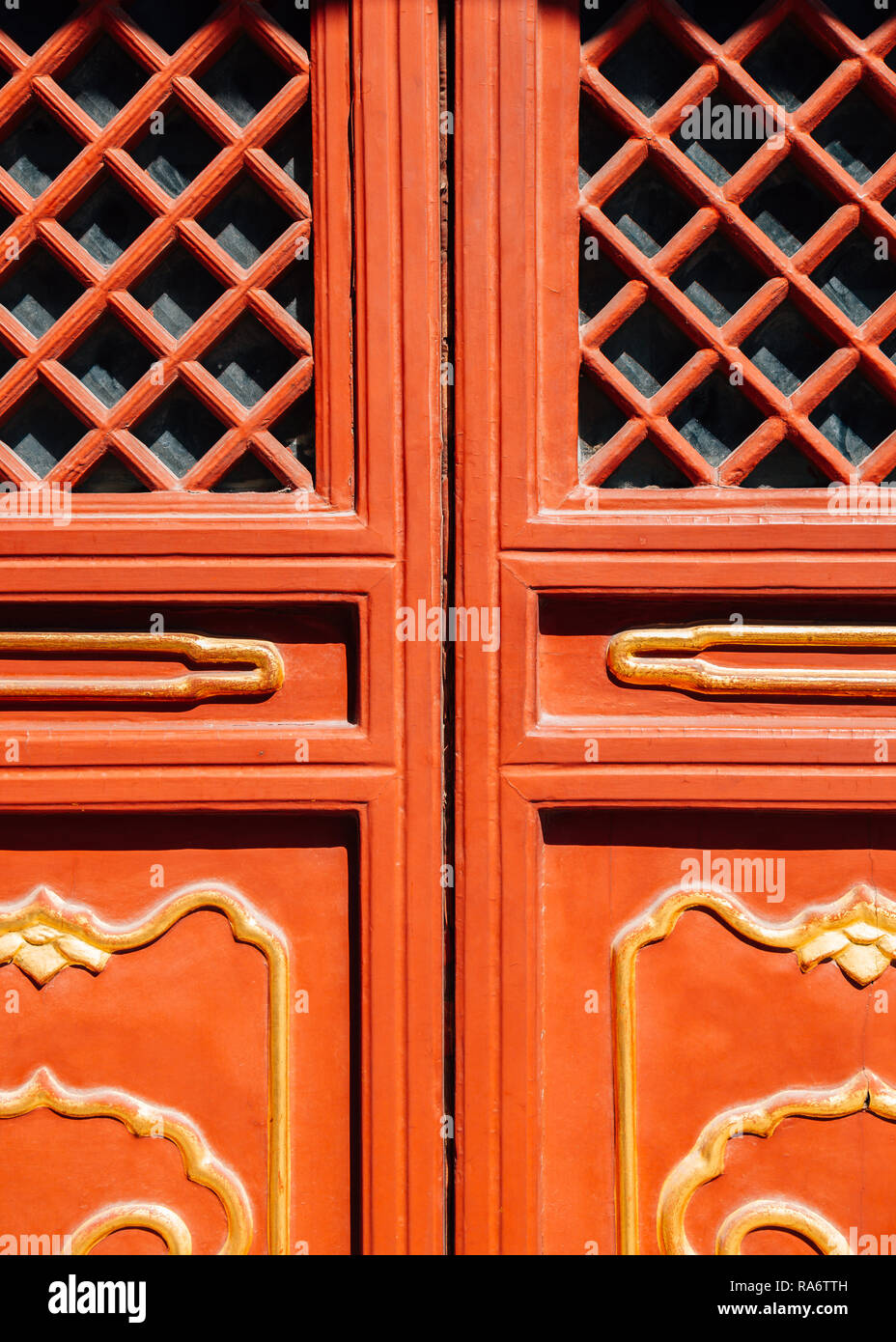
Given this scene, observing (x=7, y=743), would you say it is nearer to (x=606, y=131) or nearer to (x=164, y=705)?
(x=164, y=705)

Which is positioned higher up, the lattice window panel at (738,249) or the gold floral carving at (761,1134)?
the lattice window panel at (738,249)

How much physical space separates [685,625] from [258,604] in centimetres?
70

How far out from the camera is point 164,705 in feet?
5.21

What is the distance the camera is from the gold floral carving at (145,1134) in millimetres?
1585

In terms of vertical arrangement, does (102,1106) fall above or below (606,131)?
below

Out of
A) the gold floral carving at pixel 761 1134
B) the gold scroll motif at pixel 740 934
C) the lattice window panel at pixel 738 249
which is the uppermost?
the lattice window panel at pixel 738 249

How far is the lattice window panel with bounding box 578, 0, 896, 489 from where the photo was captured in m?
1.54

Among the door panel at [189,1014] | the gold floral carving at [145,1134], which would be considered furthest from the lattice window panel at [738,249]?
the gold floral carving at [145,1134]

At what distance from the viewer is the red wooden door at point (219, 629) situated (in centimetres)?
154

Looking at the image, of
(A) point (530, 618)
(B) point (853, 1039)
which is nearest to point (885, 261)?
(A) point (530, 618)

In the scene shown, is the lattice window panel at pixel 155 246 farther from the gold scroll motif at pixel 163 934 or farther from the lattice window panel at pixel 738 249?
the gold scroll motif at pixel 163 934

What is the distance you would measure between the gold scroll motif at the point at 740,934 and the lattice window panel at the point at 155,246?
94 centimetres

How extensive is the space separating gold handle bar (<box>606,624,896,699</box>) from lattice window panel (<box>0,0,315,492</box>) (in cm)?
63

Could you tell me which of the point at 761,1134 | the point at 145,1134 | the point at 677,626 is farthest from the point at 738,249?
the point at 145,1134
